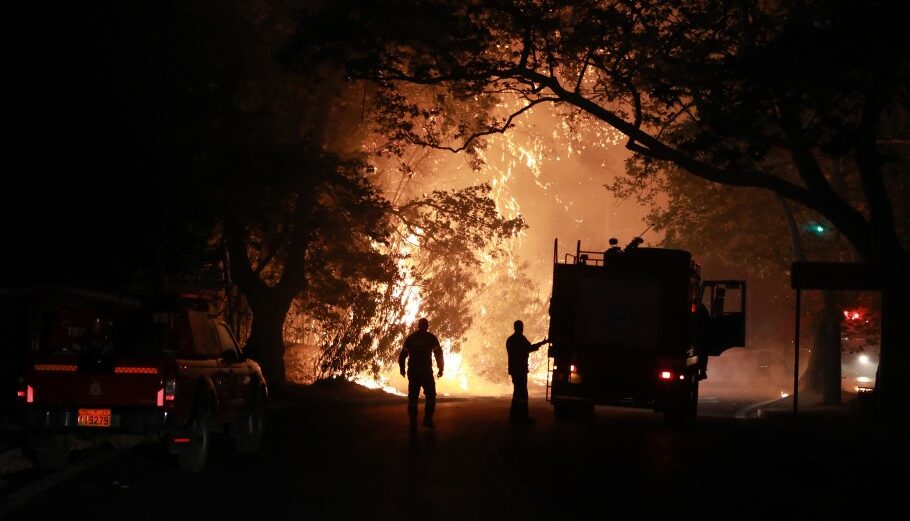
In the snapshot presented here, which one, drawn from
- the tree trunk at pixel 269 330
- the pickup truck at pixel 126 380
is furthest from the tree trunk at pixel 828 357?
the pickup truck at pixel 126 380

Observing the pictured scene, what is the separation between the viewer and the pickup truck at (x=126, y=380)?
14031 millimetres

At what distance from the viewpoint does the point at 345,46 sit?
93.6ft

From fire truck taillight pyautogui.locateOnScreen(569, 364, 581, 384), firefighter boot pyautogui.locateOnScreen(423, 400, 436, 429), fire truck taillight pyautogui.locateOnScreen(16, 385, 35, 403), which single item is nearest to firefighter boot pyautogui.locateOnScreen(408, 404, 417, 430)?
firefighter boot pyautogui.locateOnScreen(423, 400, 436, 429)

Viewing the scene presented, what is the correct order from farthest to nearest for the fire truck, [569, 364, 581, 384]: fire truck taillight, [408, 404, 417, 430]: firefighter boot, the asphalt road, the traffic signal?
the traffic signal → [569, 364, 581, 384]: fire truck taillight → the fire truck → [408, 404, 417, 430]: firefighter boot → the asphalt road

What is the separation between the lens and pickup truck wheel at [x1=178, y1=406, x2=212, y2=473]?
48.1ft

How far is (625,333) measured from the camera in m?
25.8

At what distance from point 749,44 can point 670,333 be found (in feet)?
20.9

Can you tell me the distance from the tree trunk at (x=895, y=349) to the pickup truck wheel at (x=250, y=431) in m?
15.1

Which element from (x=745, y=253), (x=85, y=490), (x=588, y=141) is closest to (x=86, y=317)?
(x=85, y=490)

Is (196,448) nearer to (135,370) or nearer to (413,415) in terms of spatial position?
(135,370)

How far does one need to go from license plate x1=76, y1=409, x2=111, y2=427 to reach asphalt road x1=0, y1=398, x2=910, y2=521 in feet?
Result: 1.92

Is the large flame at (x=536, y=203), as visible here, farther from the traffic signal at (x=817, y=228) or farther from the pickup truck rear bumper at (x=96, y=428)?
the pickup truck rear bumper at (x=96, y=428)

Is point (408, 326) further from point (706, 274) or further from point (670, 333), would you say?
point (706, 274)

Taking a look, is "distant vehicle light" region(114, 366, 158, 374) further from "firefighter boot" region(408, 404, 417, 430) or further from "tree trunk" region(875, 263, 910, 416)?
"tree trunk" region(875, 263, 910, 416)
